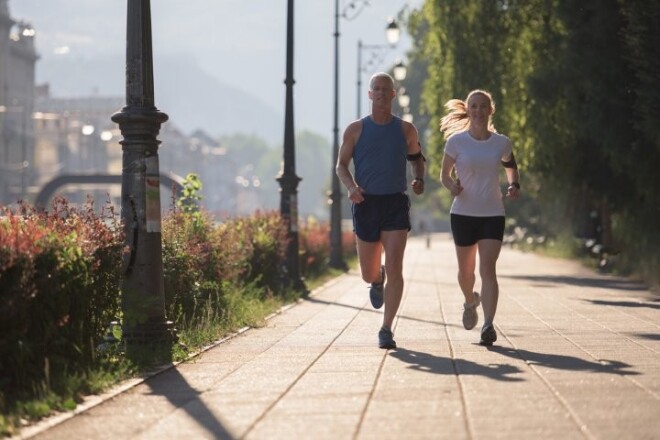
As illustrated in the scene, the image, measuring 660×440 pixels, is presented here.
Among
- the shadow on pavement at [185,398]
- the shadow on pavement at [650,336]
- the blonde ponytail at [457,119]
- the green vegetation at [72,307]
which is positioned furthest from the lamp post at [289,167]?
the shadow on pavement at [185,398]

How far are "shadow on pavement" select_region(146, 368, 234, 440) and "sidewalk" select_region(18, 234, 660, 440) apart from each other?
0.01 metres

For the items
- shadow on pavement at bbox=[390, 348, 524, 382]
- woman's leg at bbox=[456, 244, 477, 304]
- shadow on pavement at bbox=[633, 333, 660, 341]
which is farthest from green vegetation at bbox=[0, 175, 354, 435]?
shadow on pavement at bbox=[633, 333, 660, 341]

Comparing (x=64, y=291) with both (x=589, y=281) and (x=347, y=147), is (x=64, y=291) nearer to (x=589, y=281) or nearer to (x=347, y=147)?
(x=347, y=147)

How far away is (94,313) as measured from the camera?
10.6 meters

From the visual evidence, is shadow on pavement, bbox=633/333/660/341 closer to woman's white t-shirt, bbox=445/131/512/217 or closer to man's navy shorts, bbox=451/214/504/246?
man's navy shorts, bbox=451/214/504/246

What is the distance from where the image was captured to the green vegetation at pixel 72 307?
870 centimetres

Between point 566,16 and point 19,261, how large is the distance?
1912 centimetres

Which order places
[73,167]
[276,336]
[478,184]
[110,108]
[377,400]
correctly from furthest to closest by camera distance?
[110,108] → [73,167] → [276,336] → [478,184] → [377,400]

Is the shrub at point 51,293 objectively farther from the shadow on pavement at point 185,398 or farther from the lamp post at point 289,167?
the lamp post at point 289,167

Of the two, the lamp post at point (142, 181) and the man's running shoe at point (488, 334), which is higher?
the lamp post at point (142, 181)

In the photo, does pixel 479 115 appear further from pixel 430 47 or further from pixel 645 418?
pixel 430 47

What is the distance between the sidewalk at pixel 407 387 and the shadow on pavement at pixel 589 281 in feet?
30.6

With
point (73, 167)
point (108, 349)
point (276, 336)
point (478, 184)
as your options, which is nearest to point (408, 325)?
point (276, 336)

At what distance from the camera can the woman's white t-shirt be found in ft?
38.8
